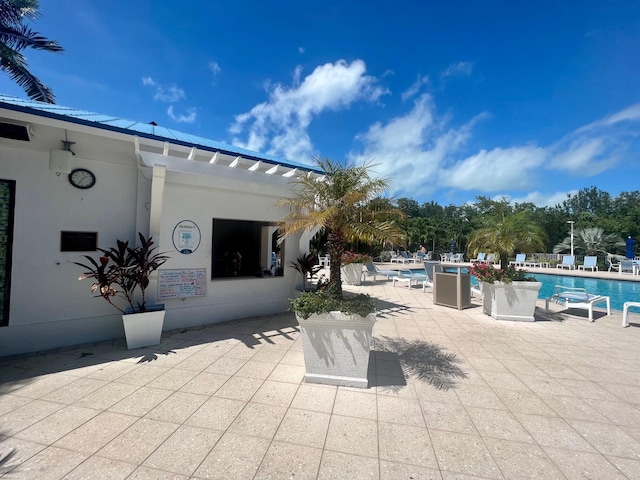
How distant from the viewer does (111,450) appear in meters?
2.05

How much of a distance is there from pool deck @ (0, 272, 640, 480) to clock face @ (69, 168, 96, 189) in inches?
108

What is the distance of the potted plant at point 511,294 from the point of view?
19.5ft

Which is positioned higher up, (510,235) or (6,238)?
(510,235)

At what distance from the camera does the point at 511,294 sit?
19.8 feet

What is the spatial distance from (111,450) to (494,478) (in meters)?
2.96

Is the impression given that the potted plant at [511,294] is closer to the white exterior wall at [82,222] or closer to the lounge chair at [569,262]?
the white exterior wall at [82,222]

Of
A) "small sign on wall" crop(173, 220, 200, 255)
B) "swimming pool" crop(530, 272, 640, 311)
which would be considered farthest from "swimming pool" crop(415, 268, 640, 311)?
"small sign on wall" crop(173, 220, 200, 255)

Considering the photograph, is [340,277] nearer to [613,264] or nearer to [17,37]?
[17,37]

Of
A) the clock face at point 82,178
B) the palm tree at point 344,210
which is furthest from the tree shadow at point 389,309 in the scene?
the clock face at point 82,178

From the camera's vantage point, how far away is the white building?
3.95 m

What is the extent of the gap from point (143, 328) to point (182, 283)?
45.8 inches

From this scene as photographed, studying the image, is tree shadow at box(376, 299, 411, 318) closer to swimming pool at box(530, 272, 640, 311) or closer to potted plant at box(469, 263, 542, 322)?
potted plant at box(469, 263, 542, 322)

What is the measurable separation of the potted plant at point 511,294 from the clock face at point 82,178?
8608 millimetres

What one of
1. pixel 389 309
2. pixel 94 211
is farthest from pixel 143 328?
pixel 389 309
